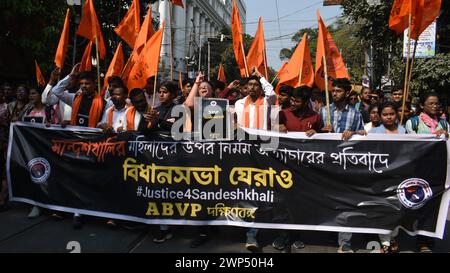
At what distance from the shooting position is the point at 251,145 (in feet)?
13.5

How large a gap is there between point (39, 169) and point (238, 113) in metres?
2.43

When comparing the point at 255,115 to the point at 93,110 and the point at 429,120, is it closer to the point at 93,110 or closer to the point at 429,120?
the point at 429,120

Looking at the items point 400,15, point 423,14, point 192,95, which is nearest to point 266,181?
point 192,95

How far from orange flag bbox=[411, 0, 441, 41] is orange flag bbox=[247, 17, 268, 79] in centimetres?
269

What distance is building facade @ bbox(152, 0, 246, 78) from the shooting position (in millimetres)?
49062

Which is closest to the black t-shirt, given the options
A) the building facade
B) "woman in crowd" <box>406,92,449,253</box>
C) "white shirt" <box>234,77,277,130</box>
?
"white shirt" <box>234,77,277,130</box>

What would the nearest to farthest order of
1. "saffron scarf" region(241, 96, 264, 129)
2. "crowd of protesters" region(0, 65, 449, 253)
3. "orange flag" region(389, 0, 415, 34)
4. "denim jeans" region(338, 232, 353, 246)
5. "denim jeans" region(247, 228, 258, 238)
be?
"denim jeans" region(338, 232, 353, 246), "denim jeans" region(247, 228, 258, 238), "crowd of protesters" region(0, 65, 449, 253), "saffron scarf" region(241, 96, 264, 129), "orange flag" region(389, 0, 415, 34)

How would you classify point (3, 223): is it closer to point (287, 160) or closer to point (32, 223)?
point (32, 223)

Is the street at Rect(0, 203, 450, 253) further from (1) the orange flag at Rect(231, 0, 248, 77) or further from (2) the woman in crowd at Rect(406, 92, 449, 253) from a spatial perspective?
(1) the orange flag at Rect(231, 0, 248, 77)

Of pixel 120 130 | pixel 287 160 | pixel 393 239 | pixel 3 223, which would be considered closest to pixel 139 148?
pixel 120 130

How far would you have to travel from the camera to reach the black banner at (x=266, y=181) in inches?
151

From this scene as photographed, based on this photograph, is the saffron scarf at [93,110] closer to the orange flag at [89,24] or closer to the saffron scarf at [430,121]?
the orange flag at [89,24]

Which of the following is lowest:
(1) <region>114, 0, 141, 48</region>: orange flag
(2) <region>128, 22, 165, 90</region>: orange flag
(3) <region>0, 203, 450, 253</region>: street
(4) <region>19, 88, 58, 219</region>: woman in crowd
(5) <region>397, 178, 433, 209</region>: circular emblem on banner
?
(3) <region>0, 203, 450, 253</region>: street

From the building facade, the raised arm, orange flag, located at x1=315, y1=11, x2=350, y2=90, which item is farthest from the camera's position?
the building facade
